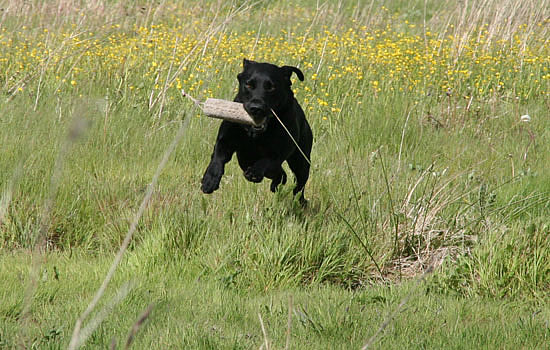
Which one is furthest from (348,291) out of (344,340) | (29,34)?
(29,34)

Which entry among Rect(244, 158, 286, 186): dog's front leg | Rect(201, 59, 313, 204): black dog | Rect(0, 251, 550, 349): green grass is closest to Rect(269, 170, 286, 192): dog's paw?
Rect(201, 59, 313, 204): black dog

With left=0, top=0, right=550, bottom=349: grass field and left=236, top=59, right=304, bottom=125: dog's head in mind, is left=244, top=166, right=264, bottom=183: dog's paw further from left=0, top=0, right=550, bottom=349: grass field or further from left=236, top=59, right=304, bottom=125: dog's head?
left=236, top=59, right=304, bottom=125: dog's head

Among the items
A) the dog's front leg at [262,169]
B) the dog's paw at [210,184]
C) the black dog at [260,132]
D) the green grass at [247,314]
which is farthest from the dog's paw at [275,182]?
the green grass at [247,314]

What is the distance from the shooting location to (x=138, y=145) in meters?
5.84

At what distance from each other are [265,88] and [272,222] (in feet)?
2.97

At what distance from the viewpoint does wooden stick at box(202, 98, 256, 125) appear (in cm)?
404

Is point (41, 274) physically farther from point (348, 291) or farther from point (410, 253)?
point (410, 253)

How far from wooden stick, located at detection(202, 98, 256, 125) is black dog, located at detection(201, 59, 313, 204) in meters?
0.04

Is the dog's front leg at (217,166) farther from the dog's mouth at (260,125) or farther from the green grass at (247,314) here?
the green grass at (247,314)

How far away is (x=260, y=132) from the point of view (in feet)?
14.7

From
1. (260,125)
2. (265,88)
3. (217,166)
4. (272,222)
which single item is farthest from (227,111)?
(272,222)

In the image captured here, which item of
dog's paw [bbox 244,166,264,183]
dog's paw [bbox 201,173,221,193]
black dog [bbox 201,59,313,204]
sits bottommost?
dog's paw [bbox 201,173,221,193]

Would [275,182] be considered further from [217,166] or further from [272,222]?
[272,222]

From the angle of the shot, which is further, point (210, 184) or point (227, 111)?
point (210, 184)
